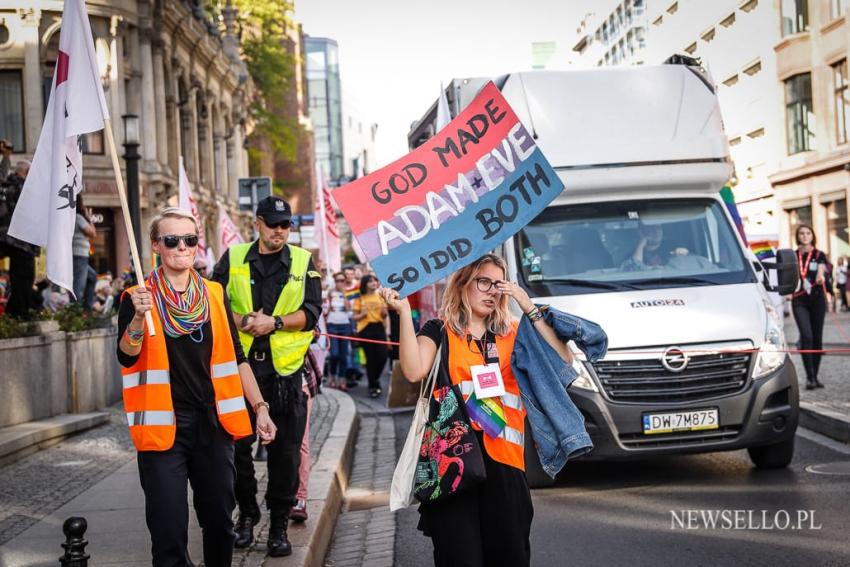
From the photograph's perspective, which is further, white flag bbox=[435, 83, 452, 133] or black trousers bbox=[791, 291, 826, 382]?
black trousers bbox=[791, 291, 826, 382]

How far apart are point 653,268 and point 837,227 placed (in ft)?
105

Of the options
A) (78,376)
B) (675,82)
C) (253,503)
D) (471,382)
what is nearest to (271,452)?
(253,503)

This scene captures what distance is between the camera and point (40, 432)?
33.7ft

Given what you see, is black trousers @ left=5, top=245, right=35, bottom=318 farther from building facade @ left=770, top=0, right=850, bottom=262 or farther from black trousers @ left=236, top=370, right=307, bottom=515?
building facade @ left=770, top=0, right=850, bottom=262

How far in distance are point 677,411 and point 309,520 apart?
2774 millimetres

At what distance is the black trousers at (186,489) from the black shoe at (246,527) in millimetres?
1284

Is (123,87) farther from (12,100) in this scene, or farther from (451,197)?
(451,197)

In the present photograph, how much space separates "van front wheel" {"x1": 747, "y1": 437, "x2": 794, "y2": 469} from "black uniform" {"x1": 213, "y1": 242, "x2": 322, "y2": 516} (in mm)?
3947

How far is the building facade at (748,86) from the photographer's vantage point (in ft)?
146

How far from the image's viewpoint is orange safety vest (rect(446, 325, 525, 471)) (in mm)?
4707

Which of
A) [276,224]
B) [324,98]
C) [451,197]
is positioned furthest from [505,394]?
[324,98]

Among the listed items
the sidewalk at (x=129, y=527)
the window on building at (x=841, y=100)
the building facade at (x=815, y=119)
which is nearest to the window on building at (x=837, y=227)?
the building facade at (x=815, y=119)

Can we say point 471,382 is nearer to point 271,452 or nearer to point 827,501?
point 271,452

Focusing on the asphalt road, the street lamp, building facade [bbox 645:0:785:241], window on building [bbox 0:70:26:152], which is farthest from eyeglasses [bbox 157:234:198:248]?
building facade [bbox 645:0:785:241]
